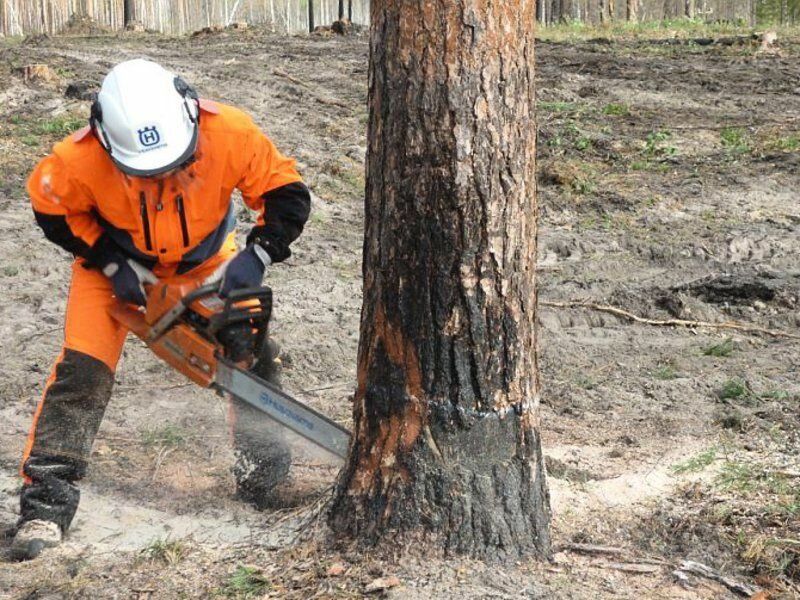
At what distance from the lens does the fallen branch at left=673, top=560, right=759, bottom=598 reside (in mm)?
3371

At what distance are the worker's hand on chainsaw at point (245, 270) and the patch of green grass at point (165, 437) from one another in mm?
1169

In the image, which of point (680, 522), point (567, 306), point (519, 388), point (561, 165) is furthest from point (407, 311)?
point (561, 165)

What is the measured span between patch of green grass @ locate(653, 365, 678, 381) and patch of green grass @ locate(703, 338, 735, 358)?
0.31 metres

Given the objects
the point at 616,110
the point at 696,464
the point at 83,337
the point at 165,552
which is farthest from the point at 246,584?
the point at 616,110

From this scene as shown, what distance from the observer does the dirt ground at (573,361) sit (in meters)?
3.57

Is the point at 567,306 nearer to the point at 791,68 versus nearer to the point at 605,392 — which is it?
the point at 605,392

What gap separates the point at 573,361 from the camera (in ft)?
20.0

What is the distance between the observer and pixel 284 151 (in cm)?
975

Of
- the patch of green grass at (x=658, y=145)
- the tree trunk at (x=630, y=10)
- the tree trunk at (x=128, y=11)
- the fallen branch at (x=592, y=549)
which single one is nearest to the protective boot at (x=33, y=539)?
the fallen branch at (x=592, y=549)

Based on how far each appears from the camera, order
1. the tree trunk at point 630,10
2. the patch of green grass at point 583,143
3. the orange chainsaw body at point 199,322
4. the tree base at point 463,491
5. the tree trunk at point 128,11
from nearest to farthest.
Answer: the tree base at point 463,491 < the orange chainsaw body at point 199,322 < the patch of green grass at point 583,143 < the tree trunk at point 128,11 < the tree trunk at point 630,10

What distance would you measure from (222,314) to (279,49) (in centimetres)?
1136

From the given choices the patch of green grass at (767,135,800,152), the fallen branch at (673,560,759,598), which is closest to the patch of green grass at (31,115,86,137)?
the patch of green grass at (767,135,800,152)

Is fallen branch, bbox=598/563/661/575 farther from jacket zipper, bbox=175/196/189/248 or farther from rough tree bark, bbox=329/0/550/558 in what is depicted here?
jacket zipper, bbox=175/196/189/248

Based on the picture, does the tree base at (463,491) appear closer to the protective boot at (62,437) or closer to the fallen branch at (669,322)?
the protective boot at (62,437)
